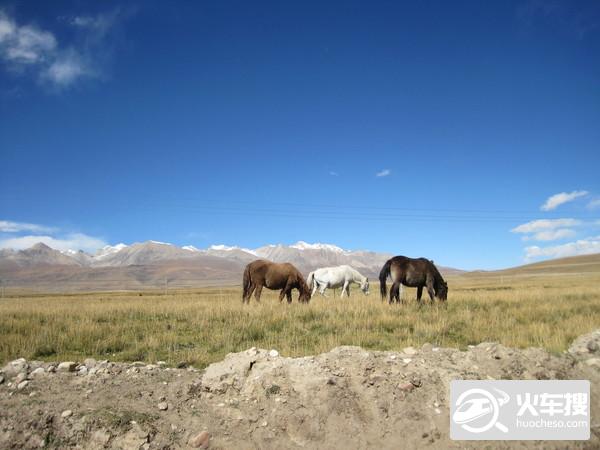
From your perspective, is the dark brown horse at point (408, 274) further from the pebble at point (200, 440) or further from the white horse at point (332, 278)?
the pebble at point (200, 440)

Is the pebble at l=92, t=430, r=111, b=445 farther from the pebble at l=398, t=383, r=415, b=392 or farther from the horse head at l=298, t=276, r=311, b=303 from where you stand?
the horse head at l=298, t=276, r=311, b=303

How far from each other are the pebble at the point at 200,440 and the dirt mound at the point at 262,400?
0.05 feet

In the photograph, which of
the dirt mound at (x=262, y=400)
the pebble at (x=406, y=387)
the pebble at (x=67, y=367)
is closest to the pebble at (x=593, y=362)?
the dirt mound at (x=262, y=400)

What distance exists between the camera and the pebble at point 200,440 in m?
5.16

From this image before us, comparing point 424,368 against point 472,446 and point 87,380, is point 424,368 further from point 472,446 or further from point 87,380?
point 87,380

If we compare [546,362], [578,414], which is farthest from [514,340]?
[578,414]

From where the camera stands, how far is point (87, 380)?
6180 millimetres

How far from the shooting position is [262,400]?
5.90 metres

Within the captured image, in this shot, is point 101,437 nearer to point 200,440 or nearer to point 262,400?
point 200,440

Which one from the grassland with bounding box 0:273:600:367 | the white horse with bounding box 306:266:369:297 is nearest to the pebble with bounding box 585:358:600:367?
the grassland with bounding box 0:273:600:367

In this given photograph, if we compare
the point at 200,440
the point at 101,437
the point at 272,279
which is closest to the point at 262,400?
the point at 200,440

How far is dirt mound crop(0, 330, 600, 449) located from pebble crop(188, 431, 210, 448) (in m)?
0.01

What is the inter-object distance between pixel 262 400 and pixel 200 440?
1030mm

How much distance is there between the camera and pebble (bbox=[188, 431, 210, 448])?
516 cm
